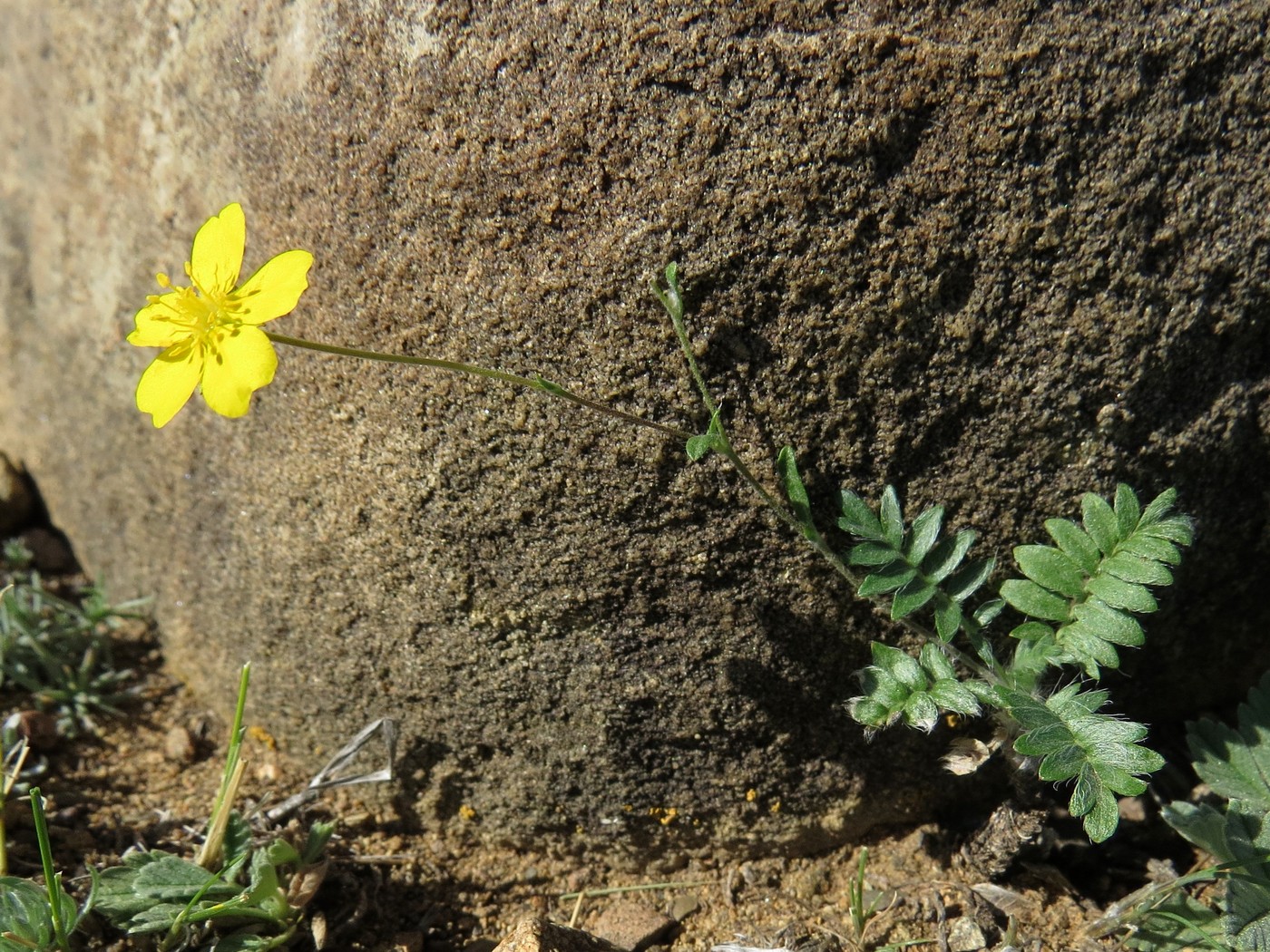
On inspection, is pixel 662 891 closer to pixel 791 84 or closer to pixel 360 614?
pixel 360 614

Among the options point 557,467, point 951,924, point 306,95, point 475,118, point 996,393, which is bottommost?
point 951,924

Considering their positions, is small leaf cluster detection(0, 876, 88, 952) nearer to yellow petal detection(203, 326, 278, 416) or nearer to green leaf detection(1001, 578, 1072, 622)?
yellow petal detection(203, 326, 278, 416)

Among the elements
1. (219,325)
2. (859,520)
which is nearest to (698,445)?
(859,520)

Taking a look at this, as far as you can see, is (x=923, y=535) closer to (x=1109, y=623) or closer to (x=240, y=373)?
(x=1109, y=623)

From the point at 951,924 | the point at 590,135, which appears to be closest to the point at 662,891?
the point at 951,924

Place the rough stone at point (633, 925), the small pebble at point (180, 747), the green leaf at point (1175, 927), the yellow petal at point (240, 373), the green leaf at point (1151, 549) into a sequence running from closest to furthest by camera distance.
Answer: the yellow petal at point (240, 373) < the green leaf at point (1151, 549) < the green leaf at point (1175, 927) < the rough stone at point (633, 925) < the small pebble at point (180, 747)

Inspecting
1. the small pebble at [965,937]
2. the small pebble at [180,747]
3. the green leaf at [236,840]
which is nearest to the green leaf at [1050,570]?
the small pebble at [965,937]

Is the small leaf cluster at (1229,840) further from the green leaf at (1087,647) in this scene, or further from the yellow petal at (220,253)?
the yellow petal at (220,253)
